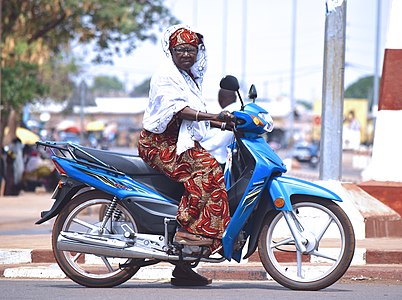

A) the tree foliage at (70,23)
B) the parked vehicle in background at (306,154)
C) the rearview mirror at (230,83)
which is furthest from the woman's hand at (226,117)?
the parked vehicle in background at (306,154)

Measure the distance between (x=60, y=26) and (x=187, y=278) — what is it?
20284mm

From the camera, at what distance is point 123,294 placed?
Answer: 6.86 metres

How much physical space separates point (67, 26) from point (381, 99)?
17.2 meters

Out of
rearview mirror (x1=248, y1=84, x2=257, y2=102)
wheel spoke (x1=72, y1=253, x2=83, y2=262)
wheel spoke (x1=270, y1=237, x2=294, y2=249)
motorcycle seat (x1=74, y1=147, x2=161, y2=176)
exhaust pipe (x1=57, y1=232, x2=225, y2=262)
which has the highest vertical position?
rearview mirror (x1=248, y1=84, x2=257, y2=102)

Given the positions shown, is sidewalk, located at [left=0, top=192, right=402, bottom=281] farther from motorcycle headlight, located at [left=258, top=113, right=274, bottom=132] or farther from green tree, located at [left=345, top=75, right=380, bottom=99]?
green tree, located at [left=345, top=75, right=380, bottom=99]

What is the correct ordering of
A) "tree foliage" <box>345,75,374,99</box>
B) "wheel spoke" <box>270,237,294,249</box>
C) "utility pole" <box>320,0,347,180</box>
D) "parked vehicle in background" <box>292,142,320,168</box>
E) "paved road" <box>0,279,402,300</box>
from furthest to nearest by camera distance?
"tree foliage" <box>345,75,374,99</box> → "parked vehicle in background" <box>292,142,320,168</box> → "utility pole" <box>320,0,347,180</box> → "wheel spoke" <box>270,237,294,249</box> → "paved road" <box>0,279,402,300</box>

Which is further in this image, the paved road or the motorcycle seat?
the motorcycle seat

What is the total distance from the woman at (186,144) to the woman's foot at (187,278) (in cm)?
48

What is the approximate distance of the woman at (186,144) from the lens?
23.1 ft

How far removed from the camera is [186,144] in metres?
7.09

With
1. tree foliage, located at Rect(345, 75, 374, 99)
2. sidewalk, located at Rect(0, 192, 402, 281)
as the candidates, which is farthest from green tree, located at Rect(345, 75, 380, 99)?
sidewalk, located at Rect(0, 192, 402, 281)

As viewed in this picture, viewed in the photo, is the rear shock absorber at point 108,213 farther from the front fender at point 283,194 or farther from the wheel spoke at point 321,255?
the wheel spoke at point 321,255

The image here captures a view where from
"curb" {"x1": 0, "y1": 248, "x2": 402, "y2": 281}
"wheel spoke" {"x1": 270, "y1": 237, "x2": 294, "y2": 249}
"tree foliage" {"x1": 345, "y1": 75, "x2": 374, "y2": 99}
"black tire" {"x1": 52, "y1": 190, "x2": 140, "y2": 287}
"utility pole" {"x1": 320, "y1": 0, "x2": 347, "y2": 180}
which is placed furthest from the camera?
"tree foliage" {"x1": 345, "y1": 75, "x2": 374, "y2": 99}

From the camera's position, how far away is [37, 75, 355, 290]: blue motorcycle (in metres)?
7.00
